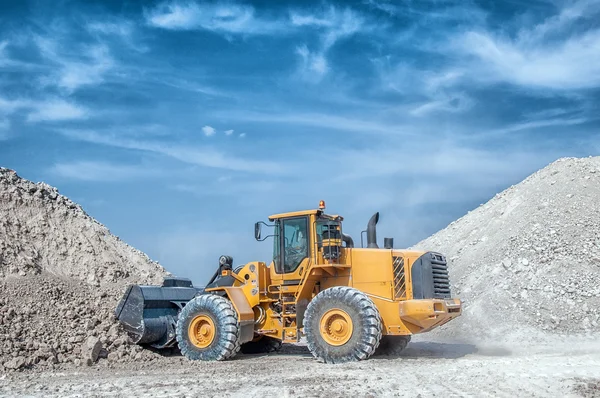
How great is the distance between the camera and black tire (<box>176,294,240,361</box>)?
1234cm

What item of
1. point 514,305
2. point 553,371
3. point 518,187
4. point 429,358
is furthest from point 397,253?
point 518,187

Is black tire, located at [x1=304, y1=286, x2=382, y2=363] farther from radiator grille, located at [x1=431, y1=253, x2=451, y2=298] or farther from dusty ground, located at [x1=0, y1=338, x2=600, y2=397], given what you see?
radiator grille, located at [x1=431, y1=253, x2=451, y2=298]

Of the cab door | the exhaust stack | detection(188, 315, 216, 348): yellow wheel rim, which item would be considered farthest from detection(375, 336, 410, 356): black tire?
detection(188, 315, 216, 348): yellow wheel rim

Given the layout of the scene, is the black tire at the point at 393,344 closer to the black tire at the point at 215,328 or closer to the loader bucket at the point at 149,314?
the black tire at the point at 215,328

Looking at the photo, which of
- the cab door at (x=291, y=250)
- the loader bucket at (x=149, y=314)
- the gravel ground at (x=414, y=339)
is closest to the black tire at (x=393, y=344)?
the gravel ground at (x=414, y=339)

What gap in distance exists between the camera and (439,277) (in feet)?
40.5

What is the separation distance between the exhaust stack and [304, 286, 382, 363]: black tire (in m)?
1.72

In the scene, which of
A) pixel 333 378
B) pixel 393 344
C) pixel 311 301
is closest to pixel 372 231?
pixel 311 301

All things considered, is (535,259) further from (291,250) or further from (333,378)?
(333,378)

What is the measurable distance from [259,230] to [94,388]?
473 centimetres

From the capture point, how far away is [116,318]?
44.0 feet

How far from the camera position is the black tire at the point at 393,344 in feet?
42.5

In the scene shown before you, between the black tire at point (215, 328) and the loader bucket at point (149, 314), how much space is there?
25.4 inches

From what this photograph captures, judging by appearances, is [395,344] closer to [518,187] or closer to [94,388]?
[94,388]
